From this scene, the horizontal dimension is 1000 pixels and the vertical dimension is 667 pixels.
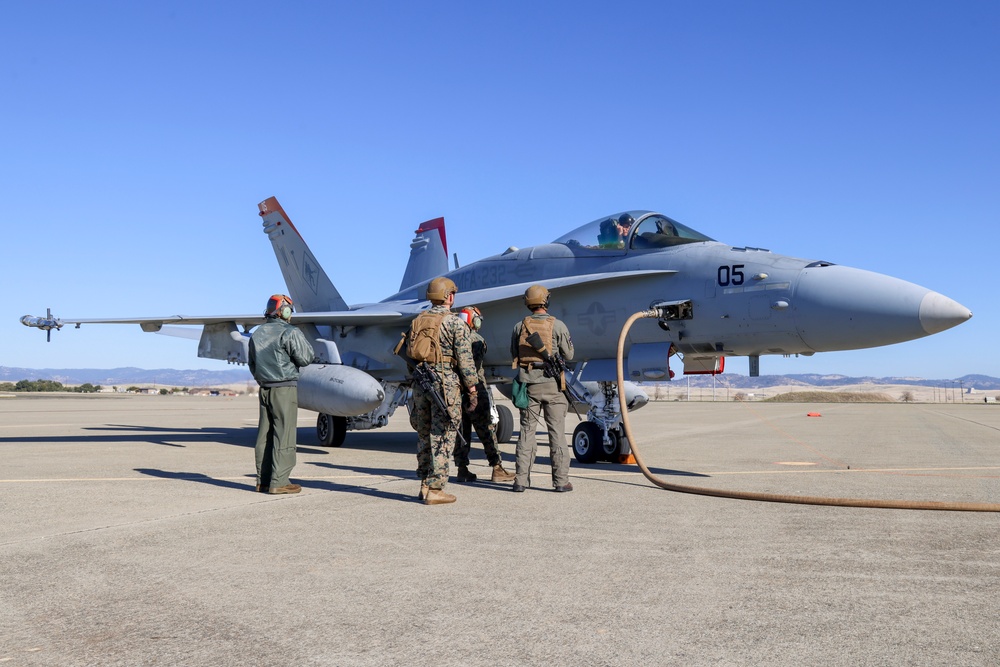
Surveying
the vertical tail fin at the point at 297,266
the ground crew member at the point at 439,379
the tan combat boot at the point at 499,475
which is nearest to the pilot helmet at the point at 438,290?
the ground crew member at the point at 439,379

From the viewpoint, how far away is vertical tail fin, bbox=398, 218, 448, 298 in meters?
18.5

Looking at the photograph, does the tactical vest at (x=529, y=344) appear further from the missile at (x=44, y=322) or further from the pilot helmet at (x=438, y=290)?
the missile at (x=44, y=322)

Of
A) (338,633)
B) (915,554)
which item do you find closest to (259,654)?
(338,633)

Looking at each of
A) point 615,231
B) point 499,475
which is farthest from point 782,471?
point 615,231

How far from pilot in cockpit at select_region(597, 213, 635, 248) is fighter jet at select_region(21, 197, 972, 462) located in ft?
0.05

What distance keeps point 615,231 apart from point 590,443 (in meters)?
2.83

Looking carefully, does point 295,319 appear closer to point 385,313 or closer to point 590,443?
point 385,313

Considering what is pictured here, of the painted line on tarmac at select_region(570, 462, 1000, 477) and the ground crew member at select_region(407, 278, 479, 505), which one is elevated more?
the ground crew member at select_region(407, 278, 479, 505)

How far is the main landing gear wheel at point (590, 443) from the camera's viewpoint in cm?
1033

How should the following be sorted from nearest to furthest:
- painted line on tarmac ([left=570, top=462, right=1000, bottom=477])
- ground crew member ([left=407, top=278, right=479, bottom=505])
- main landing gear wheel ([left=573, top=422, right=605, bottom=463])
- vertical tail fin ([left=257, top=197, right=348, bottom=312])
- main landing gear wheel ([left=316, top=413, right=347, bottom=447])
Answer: ground crew member ([left=407, top=278, right=479, bottom=505]), painted line on tarmac ([left=570, top=462, right=1000, bottom=477]), main landing gear wheel ([left=573, top=422, right=605, bottom=463]), main landing gear wheel ([left=316, top=413, right=347, bottom=447]), vertical tail fin ([left=257, top=197, right=348, bottom=312])

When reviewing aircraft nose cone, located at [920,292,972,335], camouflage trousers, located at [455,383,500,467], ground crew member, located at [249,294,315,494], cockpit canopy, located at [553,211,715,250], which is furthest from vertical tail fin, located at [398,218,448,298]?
aircraft nose cone, located at [920,292,972,335]

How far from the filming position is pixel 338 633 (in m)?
3.15

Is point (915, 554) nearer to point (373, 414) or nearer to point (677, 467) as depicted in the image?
point (677, 467)

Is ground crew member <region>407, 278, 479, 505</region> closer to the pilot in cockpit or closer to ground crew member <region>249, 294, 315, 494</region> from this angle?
ground crew member <region>249, 294, 315, 494</region>
